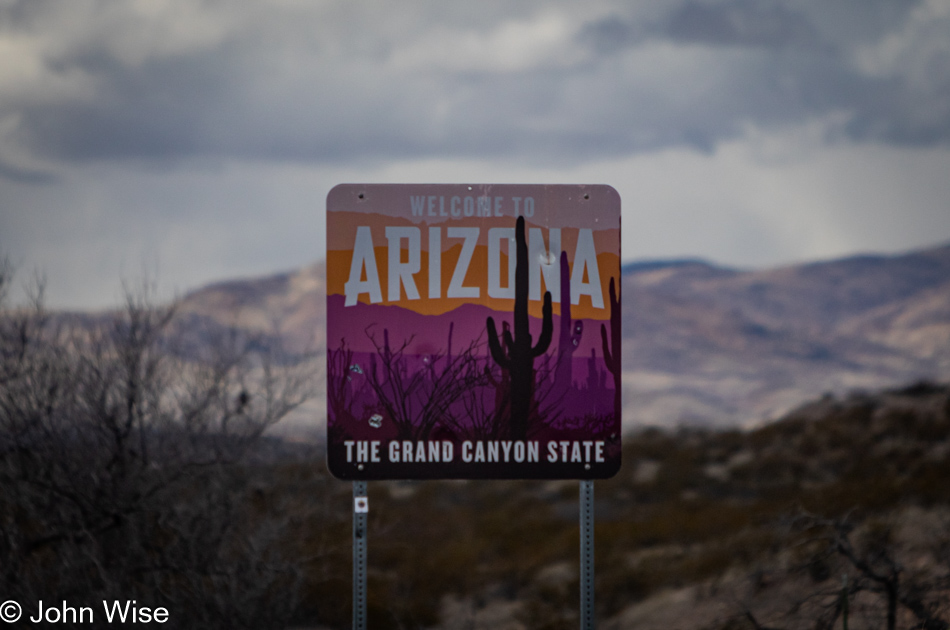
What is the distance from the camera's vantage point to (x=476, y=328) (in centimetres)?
482

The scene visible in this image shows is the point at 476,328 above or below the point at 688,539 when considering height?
above

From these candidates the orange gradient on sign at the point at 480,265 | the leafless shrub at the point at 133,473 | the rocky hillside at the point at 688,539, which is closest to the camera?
the orange gradient on sign at the point at 480,265

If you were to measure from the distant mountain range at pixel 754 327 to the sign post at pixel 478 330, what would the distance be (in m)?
99.3

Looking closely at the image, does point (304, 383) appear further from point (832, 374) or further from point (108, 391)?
point (832, 374)

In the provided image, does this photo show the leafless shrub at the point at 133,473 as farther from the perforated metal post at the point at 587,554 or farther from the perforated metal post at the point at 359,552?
the perforated metal post at the point at 587,554

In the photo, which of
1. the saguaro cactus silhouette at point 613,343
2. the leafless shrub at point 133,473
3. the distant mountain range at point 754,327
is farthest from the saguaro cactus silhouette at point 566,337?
the distant mountain range at point 754,327

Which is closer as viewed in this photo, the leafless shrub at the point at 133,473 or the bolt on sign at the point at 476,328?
the bolt on sign at the point at 476,328

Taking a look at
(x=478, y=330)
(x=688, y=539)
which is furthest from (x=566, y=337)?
(x=688, y=539)

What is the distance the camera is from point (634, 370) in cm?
13338

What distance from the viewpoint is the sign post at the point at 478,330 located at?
4.76 m

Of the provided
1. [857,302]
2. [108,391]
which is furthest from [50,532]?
[857,302]

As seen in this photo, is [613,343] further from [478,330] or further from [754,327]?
[754,327]

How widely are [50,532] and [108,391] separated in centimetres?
140

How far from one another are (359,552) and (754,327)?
506 ft
